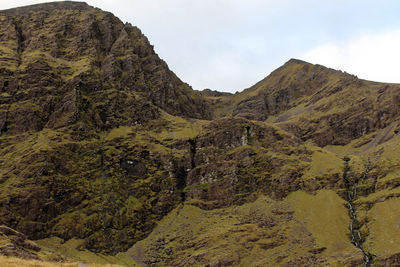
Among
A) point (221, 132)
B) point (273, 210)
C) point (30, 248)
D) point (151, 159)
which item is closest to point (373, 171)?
point (273, 210)

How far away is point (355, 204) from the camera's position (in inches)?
5581

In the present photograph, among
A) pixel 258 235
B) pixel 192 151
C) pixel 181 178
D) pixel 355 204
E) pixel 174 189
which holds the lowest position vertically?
pixel 258 235

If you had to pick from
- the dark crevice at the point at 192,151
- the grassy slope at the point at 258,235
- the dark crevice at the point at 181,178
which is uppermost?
the dark crevice at the point at 192,151

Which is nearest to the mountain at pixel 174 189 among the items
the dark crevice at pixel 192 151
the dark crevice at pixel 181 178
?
the dark crevice at pixel 192 151

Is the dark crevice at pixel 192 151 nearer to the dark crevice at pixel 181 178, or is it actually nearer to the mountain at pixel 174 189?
the mountain at pixel 174 189

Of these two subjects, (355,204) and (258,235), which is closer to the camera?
(258,235)

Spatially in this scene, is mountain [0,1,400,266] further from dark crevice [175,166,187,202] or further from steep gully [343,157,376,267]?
dark crevice [175,166,187,202]

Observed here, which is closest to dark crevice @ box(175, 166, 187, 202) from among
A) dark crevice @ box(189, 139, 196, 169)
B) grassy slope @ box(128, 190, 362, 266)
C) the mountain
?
the mountain

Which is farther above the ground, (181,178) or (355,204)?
(181,178)

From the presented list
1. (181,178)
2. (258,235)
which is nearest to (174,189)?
(181,178)

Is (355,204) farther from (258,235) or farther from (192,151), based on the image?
(192,151)

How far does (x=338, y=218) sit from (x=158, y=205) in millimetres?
78375

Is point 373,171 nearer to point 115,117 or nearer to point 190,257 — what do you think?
point 190,257

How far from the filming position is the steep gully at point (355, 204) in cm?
11436
